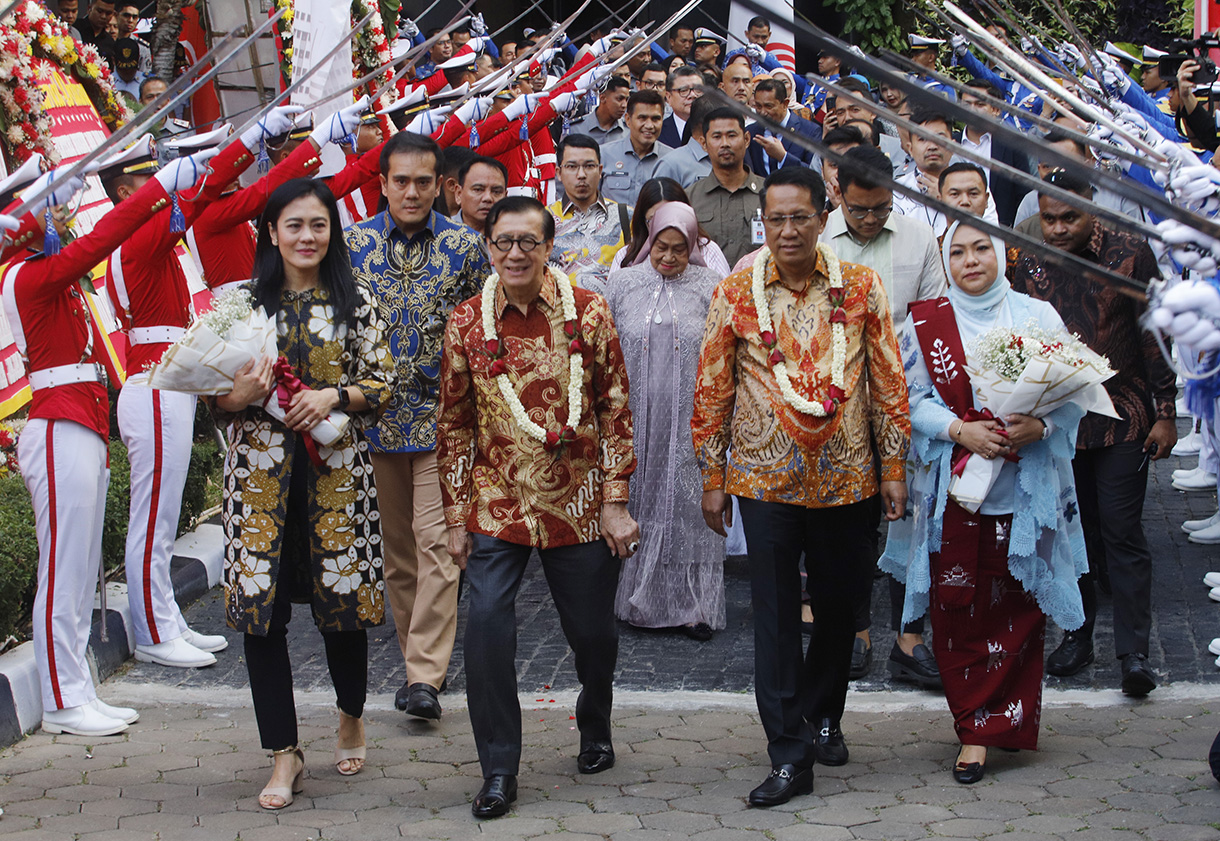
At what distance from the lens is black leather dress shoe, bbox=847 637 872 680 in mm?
5766

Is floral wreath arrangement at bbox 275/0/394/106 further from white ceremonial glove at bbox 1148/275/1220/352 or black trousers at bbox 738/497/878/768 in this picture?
white ceremonial glove at bbox 1148/275/1220/352

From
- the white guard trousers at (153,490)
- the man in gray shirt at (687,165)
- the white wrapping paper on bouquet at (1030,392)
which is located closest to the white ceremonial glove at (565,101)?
the man in gray shirt at (687,165)

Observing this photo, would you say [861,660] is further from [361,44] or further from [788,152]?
[361,44]

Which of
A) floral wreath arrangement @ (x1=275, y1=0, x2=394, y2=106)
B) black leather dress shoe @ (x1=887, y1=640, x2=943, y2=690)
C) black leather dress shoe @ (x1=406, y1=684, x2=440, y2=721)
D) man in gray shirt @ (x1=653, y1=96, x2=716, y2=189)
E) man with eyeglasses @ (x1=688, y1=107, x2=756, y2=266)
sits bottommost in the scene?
black leather dress shoe @ (x1=406, y1=684, x2=440, y2=721)

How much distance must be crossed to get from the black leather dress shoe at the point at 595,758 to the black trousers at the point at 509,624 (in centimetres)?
25

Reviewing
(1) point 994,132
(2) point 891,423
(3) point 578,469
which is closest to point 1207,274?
(1) point 994,132

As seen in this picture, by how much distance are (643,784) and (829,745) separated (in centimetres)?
68

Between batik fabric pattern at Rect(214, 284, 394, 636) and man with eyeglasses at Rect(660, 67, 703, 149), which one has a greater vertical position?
man with eyeglasses at Rect(660, 67, 703, 149)

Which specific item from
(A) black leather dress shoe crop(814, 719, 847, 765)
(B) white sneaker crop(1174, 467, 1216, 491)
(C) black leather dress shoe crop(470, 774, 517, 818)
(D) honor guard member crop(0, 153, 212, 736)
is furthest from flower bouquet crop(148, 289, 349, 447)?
(B) white sneaker crop(1174, 467, 1216, 491)

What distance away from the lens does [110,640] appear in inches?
238

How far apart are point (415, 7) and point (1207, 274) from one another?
17985mm

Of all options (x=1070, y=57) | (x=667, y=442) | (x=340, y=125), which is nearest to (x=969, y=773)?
(x=667, y=442)

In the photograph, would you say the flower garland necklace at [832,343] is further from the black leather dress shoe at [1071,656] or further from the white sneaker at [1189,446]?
the white sneaker at [1189,446]

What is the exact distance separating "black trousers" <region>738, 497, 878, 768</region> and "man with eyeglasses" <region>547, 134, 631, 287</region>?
8.59 feet
